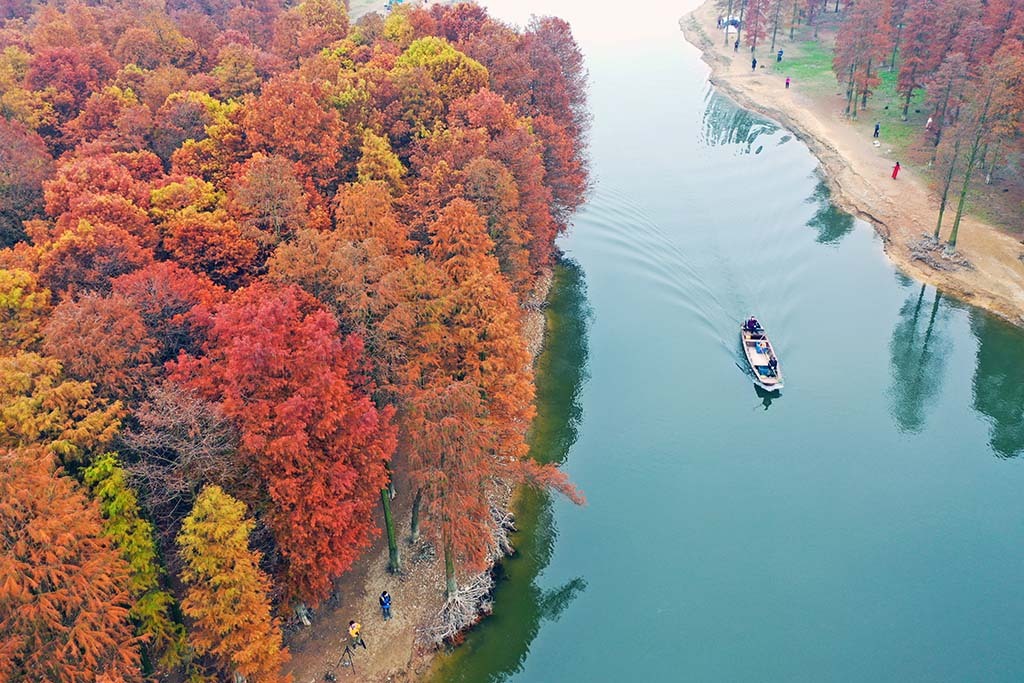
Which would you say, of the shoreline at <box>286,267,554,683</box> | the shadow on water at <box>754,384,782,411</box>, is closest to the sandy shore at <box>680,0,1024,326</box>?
the shadow on water at <box>754,384,782,411</box>

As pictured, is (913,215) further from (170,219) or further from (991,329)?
(170,219)

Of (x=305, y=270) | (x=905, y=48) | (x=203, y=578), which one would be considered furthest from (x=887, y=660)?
(x=905, y=48)

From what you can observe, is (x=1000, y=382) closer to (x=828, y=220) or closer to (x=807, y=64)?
(x=828, y=220)

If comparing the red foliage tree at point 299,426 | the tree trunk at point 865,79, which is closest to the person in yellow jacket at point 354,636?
the red foliage tree at point 299,426

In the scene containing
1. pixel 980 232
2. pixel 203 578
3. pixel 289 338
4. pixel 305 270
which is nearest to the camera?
pixel 203 578

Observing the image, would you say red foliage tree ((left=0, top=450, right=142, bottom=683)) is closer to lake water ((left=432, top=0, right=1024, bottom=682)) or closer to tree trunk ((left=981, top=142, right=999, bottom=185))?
lake water ((left=432, top=0, right=1024, bottom=682))

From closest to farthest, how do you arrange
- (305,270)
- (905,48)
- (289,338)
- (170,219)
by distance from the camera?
1. (289,338)
2. (305,270)
3. (170,219)
4. (905,48)
